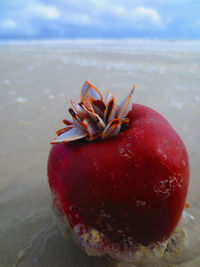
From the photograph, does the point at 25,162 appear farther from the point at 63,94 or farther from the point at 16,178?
A: the point at 63,94

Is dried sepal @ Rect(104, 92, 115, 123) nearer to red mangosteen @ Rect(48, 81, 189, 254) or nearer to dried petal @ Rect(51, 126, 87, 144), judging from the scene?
red mangosteen @ Rect(48, 81, 189, 254)

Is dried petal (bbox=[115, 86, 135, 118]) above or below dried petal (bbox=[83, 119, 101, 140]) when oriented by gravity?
above

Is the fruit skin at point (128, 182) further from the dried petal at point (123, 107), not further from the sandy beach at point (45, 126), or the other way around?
the sandy beach at point (45, 126)

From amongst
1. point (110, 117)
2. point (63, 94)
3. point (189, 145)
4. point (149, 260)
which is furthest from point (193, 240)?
point (63, 94)

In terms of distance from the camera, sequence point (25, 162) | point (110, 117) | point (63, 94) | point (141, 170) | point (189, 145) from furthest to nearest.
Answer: point (63, 94), point (189, 145), point (25, 162), point (110, 117), point (141, 170)

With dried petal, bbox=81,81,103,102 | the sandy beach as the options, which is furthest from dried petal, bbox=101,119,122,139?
Answer: the sandy beach
